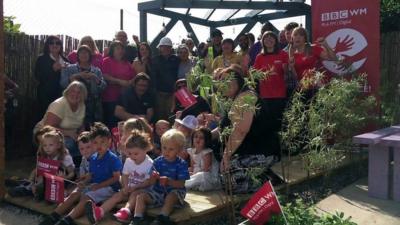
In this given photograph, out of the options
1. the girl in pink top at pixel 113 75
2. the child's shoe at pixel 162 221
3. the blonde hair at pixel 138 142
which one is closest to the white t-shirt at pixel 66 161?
the blonde hair at pixel 138 142

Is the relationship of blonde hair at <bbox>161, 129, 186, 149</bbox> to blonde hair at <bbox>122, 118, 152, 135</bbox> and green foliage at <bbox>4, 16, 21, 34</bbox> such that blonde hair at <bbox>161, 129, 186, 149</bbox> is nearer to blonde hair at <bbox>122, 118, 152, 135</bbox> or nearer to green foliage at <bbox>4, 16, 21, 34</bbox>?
blonde hair at <bbox>122, 118, 152, 135</bbox>

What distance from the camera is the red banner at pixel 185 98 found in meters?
6.83

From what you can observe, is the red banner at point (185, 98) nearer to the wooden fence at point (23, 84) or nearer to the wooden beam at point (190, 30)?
the wooden fence at point (23, 84)

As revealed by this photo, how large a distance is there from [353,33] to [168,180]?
4.01 metres

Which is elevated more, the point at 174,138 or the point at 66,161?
the point at 174,138

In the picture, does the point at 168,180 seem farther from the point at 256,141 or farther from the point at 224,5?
the point at 224,5

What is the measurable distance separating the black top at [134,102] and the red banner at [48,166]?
2.21 metres

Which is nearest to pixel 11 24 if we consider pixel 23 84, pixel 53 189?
pixel 23 84

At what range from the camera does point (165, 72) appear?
8.12 m

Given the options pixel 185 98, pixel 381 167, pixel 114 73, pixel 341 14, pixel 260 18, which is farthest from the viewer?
pixel 260 18

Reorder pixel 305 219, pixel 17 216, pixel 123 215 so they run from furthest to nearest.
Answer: pixel 17 216 → pixel 123 215 → pixel 305 219

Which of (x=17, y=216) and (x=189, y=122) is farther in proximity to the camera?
(x=189, y=122)

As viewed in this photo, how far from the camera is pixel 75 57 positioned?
7.94m

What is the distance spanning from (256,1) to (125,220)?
25.8ft
